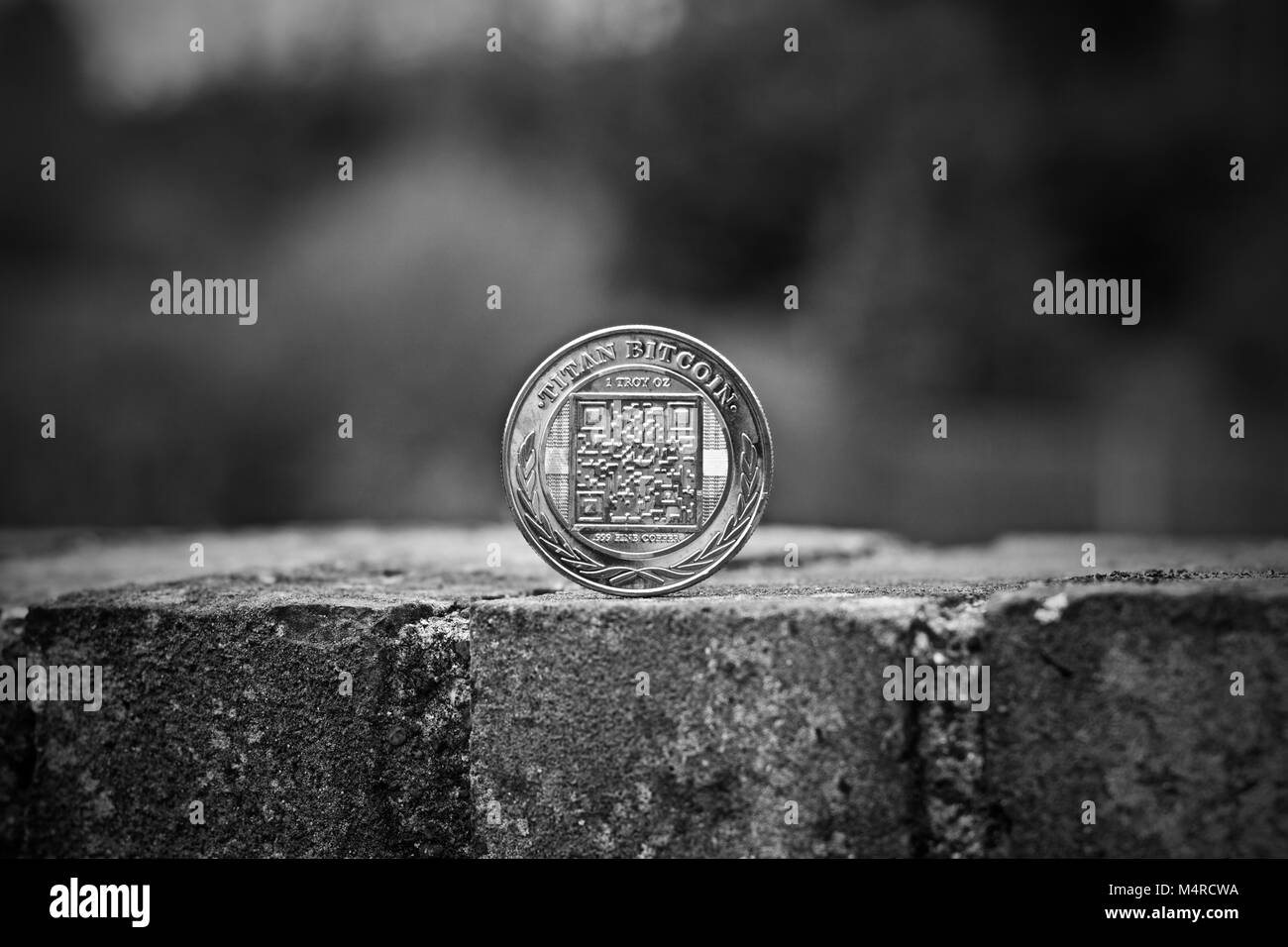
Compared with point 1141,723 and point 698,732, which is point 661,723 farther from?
point 1141,723

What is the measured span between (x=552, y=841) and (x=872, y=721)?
42cm

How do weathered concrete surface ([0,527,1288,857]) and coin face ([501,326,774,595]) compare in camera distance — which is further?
coin face ([501,326,774,595])

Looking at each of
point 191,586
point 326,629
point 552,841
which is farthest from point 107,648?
point 552,841

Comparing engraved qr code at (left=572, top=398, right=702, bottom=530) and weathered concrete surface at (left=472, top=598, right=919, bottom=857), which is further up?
engraved qr code at (left=572, top=398, right=702, bottom=530)

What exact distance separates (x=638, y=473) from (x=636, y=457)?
2cm

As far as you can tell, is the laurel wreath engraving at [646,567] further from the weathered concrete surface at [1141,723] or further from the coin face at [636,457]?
the weathered concrete surface at [1141,723]

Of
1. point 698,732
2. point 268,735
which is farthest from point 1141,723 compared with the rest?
point 268,735

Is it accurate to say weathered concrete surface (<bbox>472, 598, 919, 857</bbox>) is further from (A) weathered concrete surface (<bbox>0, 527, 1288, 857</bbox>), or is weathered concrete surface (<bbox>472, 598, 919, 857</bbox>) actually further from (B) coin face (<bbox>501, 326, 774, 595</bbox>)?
(B) coin face (<bbox>501, 326, 774, 595</bbox>)

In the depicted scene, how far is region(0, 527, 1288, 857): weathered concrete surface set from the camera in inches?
44.1

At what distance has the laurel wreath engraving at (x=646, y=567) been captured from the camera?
1.33 meters

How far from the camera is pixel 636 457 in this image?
53.1 inches

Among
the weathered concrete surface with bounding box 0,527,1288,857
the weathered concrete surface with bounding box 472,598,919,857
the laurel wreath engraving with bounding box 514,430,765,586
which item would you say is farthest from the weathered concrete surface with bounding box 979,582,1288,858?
the laurel wreath engraving with bounding box 514,430,765,586

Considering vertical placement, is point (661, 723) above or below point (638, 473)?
below

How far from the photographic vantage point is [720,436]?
53.2 inches
